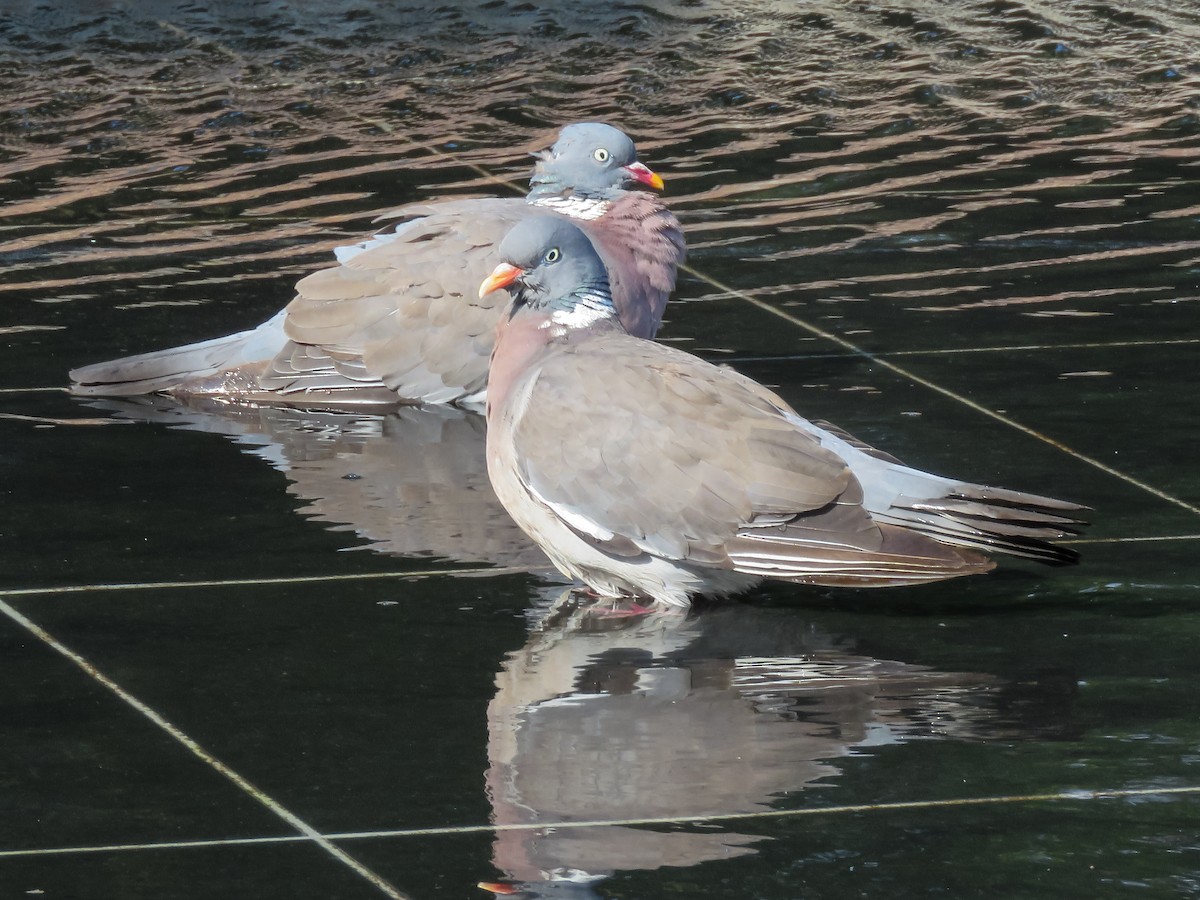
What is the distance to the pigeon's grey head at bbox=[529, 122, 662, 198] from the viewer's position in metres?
6.93

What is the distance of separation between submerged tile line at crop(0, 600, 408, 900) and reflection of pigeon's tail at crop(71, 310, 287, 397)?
1953 millimetres

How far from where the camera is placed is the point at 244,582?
5203mm

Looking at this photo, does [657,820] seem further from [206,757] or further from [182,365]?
[182,365]

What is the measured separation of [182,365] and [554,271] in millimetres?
2045

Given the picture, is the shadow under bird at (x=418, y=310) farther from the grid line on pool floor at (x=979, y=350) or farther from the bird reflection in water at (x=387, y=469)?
the grid line on pool floor at (x=979, y=350)

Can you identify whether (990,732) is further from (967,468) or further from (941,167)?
(941,167)

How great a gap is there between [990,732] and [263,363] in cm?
347

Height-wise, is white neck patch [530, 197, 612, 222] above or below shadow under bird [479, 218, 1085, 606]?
above

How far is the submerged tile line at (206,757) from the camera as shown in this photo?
3.66 meters

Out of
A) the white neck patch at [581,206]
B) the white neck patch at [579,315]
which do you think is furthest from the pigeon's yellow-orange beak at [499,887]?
the white neck patch at [581,206]

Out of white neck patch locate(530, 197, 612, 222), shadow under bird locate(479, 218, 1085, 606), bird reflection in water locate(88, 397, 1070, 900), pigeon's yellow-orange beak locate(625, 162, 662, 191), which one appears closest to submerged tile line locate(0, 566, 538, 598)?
bird reflection in water locate(88, 397, 1070, 900)

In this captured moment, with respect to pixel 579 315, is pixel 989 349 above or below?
below

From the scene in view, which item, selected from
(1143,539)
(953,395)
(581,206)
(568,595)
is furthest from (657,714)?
(581,206)

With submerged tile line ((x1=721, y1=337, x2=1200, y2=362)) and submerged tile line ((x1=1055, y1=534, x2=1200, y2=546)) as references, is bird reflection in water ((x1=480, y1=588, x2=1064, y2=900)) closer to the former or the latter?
submerged tile line ((x1=1055, y1=534, x2=1200, y2=546))
